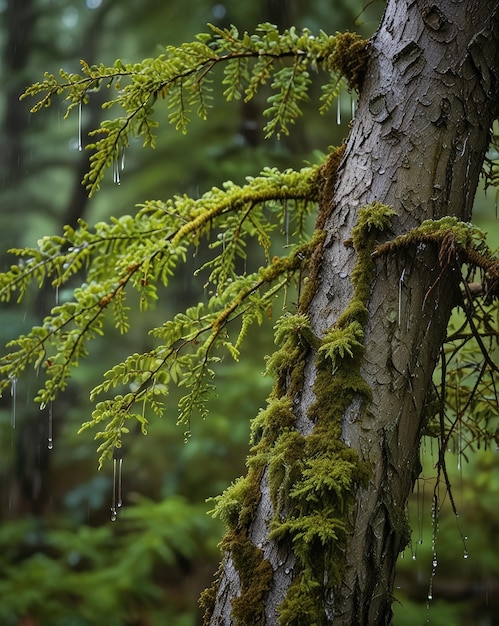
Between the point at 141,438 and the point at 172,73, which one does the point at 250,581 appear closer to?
the point at 172,73

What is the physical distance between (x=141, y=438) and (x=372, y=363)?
4.81m

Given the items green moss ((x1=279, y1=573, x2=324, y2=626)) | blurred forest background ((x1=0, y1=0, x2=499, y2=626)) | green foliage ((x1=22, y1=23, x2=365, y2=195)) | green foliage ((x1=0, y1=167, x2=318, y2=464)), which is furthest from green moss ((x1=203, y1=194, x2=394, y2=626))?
blurred forest background ((x1=0, y1=0, x2=499, y2=626))

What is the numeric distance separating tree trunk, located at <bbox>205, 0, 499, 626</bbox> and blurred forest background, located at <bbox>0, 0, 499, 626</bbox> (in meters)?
2.63

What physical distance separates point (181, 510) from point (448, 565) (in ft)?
8.17

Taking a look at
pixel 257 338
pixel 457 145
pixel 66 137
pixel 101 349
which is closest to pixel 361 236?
pixel 457 145

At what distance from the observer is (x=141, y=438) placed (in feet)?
19.5

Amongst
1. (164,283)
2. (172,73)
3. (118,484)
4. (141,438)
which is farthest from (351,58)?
(141,438)

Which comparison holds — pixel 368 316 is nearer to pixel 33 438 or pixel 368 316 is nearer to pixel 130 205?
pixel 130 205

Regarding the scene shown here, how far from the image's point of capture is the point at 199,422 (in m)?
5.45

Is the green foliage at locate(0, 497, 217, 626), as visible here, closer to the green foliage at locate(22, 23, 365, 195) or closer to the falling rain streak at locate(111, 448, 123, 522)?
the falling rain streak at locate(111, 448, 123, 522)

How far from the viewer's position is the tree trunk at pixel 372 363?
1322 millimetres

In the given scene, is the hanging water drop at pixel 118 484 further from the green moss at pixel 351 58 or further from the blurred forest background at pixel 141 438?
the green moss at pixel 351 58

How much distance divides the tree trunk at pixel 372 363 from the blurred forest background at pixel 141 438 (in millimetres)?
2631

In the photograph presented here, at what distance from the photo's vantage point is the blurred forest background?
4.93m
